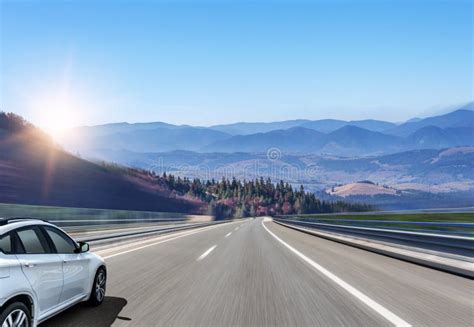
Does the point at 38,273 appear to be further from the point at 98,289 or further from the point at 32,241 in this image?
the point at 98,289

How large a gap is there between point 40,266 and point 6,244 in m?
Answer: 0.48

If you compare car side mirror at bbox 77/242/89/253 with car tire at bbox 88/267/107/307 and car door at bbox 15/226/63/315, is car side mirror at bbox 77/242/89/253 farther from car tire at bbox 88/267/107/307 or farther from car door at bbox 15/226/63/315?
car door at bbox 15/226/63/315

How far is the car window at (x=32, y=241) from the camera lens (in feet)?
17.6

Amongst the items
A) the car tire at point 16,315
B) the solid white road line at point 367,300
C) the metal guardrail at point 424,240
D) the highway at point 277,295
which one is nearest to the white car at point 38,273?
the car tire at point 16,315

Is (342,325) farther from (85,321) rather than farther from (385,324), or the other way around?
(85,321)

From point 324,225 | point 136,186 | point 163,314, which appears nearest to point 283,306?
point 163,314

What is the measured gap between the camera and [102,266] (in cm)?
735

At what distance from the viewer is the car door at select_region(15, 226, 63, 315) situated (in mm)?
5107

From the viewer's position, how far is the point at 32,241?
221 inches

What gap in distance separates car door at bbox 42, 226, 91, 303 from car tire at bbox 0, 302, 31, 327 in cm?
92

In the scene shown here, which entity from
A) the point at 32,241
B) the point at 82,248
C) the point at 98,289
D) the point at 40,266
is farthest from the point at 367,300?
Result: the point at 32,241

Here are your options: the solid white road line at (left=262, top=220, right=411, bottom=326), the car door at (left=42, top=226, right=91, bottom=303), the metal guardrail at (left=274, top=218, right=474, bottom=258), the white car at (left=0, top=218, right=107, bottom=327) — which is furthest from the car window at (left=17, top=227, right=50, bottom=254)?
the metal guardrail at (left=274, top=218, right=474, bottom=258)

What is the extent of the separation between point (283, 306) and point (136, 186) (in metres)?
119

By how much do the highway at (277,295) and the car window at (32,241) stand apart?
3.29 feet
